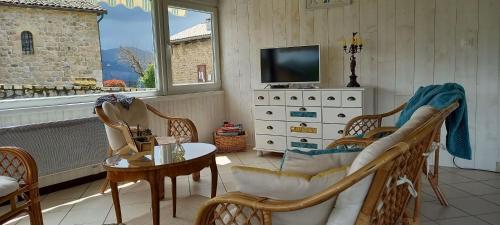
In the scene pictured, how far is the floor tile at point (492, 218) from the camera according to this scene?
2.51 metres

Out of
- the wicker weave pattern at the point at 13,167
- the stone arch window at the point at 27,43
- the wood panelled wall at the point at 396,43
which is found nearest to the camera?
the wicker weave pattern at the point at 13,167

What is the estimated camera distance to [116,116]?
336 cm

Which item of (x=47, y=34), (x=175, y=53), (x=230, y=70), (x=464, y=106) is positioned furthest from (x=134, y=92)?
(x=464, y=106)

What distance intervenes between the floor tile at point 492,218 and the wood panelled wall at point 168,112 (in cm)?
335

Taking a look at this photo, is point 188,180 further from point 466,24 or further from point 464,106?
point 466,24

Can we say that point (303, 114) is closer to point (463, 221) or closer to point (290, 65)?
point (290, 65)

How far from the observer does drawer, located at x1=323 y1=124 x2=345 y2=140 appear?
4.01 m

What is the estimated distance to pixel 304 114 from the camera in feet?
13.9

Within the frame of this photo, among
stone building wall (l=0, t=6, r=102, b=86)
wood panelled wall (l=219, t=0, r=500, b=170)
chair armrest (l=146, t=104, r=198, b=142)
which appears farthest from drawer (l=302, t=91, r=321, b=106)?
stone building wall (l=0, t=6, r=102, b=86)

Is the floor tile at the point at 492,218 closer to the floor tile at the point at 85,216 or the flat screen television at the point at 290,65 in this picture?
the flat screen television at the point at 290,65

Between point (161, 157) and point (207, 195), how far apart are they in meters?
0.81

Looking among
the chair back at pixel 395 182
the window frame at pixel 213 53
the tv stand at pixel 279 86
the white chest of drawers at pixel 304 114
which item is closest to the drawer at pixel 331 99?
the white chest of drawers at pixel 304 114

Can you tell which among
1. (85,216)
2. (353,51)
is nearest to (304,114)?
(353,51)

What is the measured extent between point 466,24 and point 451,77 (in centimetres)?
53
